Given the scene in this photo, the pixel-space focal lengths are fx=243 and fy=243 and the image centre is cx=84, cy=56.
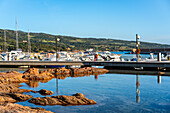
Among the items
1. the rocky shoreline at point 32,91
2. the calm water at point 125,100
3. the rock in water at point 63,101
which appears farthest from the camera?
the rock in water at point 63,101

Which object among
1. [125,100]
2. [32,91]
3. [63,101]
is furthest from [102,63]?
[63,101]

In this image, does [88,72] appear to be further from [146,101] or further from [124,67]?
[146,101]

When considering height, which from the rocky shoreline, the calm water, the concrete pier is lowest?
the calm water

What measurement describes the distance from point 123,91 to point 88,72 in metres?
18.7

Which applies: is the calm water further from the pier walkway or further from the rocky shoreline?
the pier walkway

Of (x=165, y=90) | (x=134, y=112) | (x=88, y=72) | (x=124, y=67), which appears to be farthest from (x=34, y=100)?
(x=124, y=67)

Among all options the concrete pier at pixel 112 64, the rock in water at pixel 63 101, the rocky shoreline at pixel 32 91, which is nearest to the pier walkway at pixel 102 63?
the concrete pier at pixel 112 64

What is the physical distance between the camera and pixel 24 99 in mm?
22547

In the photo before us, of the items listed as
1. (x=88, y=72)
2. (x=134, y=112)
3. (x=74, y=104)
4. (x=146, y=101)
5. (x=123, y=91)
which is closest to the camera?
(x=134, y=112)

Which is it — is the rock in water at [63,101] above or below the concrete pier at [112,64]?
below

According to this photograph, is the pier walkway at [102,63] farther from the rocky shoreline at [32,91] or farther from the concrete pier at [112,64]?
the rocky shoreline at [32,91]

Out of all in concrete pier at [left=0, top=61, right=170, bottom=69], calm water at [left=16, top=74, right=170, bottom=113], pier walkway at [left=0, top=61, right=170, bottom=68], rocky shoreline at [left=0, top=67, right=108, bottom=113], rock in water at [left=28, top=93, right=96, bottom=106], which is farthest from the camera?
pier walkway at [left=0, top=61, right=170, bottom=68]

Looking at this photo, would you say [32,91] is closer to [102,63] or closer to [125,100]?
[125,100]

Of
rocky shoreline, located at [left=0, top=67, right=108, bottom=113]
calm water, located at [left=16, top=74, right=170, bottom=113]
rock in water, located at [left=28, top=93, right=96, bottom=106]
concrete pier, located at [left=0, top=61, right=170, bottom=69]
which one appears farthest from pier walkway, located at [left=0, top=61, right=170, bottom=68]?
rock in water, located at [left=28, top=93, right=96, bottom=106]
